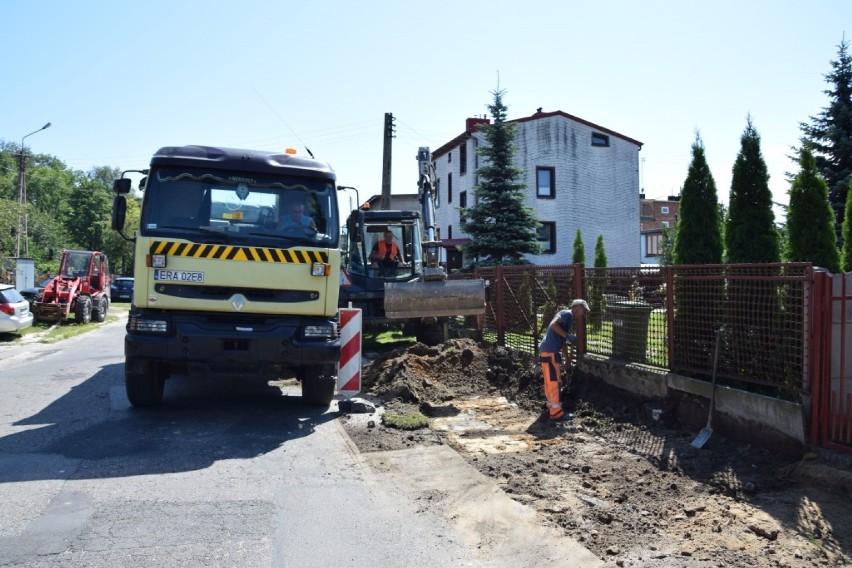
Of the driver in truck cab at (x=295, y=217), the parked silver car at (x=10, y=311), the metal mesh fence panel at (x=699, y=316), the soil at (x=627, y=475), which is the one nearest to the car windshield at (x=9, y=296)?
the parked silver car at (x=10, y=311)

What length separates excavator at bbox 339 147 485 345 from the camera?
1176 centimetres

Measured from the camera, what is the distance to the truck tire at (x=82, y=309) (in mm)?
22922

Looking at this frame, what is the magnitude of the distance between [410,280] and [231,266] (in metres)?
6.88

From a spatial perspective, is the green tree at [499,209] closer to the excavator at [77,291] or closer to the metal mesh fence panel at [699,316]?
the excavator at [77,291]

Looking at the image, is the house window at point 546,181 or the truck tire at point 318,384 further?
the house window at point 546,181

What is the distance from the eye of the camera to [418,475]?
6113mm

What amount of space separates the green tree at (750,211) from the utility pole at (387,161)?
15845 millimetres

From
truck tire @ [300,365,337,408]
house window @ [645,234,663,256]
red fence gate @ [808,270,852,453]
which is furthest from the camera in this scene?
house window @ [645,234,663,256]

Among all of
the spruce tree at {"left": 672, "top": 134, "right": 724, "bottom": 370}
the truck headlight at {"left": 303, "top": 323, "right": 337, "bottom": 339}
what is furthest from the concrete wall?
the truck headlight at {"left": 303, "top": 323, "right": 337, "bottom": 339}

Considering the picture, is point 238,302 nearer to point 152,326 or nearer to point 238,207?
point 152,326

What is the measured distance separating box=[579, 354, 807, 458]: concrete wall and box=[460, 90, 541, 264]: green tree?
1685cm

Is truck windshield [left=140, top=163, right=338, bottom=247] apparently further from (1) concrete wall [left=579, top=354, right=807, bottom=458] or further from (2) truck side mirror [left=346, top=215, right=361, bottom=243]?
(1) concrete wall [left=579, top=354, right=807, bottom=458]

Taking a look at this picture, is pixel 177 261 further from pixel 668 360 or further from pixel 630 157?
pixel 630 157

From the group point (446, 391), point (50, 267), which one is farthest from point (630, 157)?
point (50, 267)
